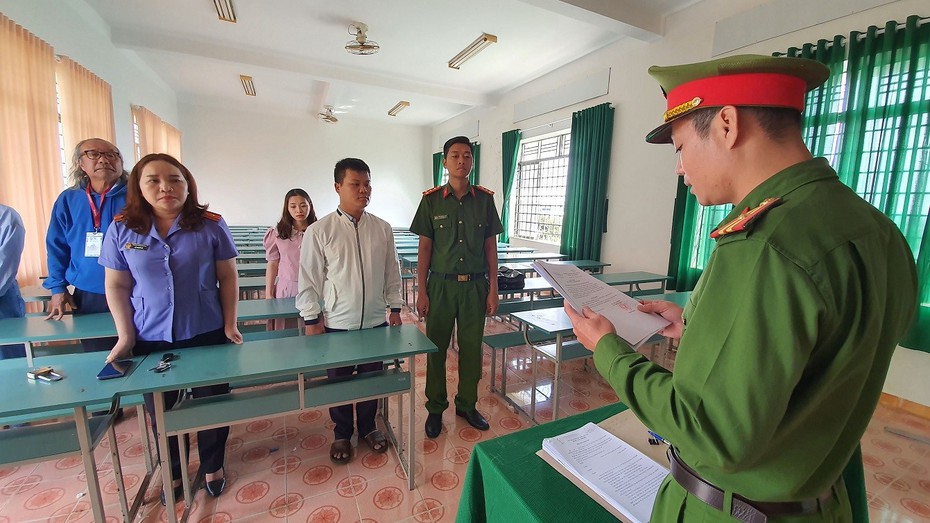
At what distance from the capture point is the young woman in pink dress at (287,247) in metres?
2.94

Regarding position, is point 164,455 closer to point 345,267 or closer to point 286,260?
point 345,267

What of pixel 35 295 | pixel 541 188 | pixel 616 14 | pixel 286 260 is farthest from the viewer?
pixel 541 188

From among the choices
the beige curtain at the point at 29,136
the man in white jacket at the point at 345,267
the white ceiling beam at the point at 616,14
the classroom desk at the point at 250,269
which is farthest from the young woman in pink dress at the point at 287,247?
the white ceiling beam at the point at 616,14

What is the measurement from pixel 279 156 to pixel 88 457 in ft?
27.6

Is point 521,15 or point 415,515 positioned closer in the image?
point 415,515

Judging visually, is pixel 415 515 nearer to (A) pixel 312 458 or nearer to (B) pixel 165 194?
(A) pixel 312 458

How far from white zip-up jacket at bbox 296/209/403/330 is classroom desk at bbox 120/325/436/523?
0.43 ft

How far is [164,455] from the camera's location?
1543 mm

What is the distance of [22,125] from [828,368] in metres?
4.89

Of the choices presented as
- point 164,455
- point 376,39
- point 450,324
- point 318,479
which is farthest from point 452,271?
point 376,39

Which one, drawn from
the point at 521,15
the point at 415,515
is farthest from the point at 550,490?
the point at 521,15

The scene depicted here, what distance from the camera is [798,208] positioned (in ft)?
1.54

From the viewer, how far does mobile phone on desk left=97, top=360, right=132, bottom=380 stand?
1.38 meters

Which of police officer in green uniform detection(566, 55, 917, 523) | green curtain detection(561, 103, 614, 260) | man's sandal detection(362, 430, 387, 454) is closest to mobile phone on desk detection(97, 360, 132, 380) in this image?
man's sandal detection(362, 430, 387, 454)
